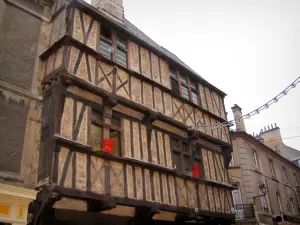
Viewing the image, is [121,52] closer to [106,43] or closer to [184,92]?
[106,43]

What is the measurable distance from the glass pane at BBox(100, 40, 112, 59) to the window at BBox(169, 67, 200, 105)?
105 inches

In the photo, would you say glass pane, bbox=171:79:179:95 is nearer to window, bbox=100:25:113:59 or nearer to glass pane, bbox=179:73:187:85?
glass pane, bbox=179:73:187:85

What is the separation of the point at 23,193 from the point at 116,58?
4362 millimetres

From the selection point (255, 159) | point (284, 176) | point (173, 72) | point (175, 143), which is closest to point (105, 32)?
point (173, 72)

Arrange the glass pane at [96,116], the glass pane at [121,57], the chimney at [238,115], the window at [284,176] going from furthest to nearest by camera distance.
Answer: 1. the window at [284,176]
2. the chimney at [238,115]
3. the glass pane at [121,57]
4. the glass pane at [96,116]

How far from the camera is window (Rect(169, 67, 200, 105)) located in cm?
1047

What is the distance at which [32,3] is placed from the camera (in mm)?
8242

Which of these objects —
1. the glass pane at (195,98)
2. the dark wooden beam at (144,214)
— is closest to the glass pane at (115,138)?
the dark wooden beam at (144,214)

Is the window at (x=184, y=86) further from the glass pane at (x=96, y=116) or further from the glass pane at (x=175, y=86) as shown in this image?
the glass pane at (x=96, y=116)

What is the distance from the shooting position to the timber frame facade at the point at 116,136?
21.1 ft

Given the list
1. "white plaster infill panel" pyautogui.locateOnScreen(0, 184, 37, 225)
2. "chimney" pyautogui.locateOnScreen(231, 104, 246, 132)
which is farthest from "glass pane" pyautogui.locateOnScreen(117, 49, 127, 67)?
"chimney" pyautogui.locateOnScreen(231, 104, 246, 132)

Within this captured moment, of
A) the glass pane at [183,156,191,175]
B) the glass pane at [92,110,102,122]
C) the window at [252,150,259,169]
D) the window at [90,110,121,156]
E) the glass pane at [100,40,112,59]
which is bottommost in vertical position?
the glass pane at [183,156,191,175]

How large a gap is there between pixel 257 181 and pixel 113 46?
1250 centimetres

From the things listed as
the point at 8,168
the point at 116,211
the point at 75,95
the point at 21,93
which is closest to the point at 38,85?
the point at 21,93
